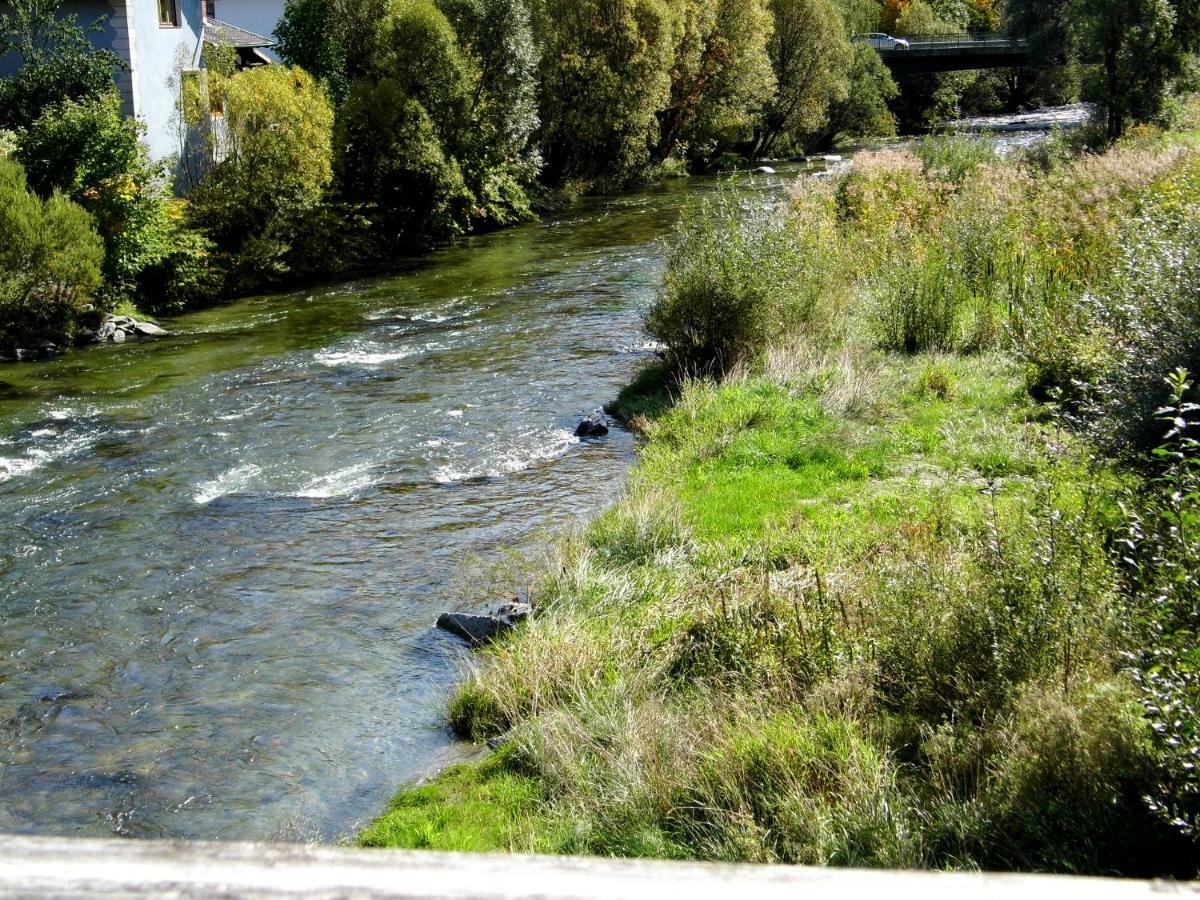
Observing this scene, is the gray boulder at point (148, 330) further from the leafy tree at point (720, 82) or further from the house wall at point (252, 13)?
the house wall at point (252, 13)

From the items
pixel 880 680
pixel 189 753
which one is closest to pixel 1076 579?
pixel 880 680

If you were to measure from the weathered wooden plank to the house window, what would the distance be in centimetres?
3099

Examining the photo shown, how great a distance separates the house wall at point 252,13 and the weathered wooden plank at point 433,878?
59.6 m

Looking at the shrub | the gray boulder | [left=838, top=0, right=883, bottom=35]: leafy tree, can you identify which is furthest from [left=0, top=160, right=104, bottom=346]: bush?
[left=838, top=0, right=883, bottom=35]: leafy tree

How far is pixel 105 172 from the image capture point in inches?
866

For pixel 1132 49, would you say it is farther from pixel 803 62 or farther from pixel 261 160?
pixel 803 62

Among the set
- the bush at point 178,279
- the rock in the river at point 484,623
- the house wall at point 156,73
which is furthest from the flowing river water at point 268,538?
the house wall at point 156,73

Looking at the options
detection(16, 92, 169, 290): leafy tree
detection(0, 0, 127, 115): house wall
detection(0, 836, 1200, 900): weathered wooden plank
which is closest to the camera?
detection(0, 836, 1200, 900): weathered wooden plank

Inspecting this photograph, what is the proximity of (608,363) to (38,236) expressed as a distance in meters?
10.7

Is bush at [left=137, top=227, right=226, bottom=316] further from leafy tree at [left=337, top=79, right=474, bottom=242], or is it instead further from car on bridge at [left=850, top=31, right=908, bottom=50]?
car on bridge at [left=850, top=31, right=908, bottom=50]

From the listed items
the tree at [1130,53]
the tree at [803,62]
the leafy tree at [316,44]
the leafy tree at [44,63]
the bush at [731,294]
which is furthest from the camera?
the tree at [803,62]

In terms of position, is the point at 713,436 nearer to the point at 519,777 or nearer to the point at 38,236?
the point at 519,777

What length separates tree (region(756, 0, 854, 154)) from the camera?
54.7 metres

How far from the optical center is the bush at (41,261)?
19.0 meters
